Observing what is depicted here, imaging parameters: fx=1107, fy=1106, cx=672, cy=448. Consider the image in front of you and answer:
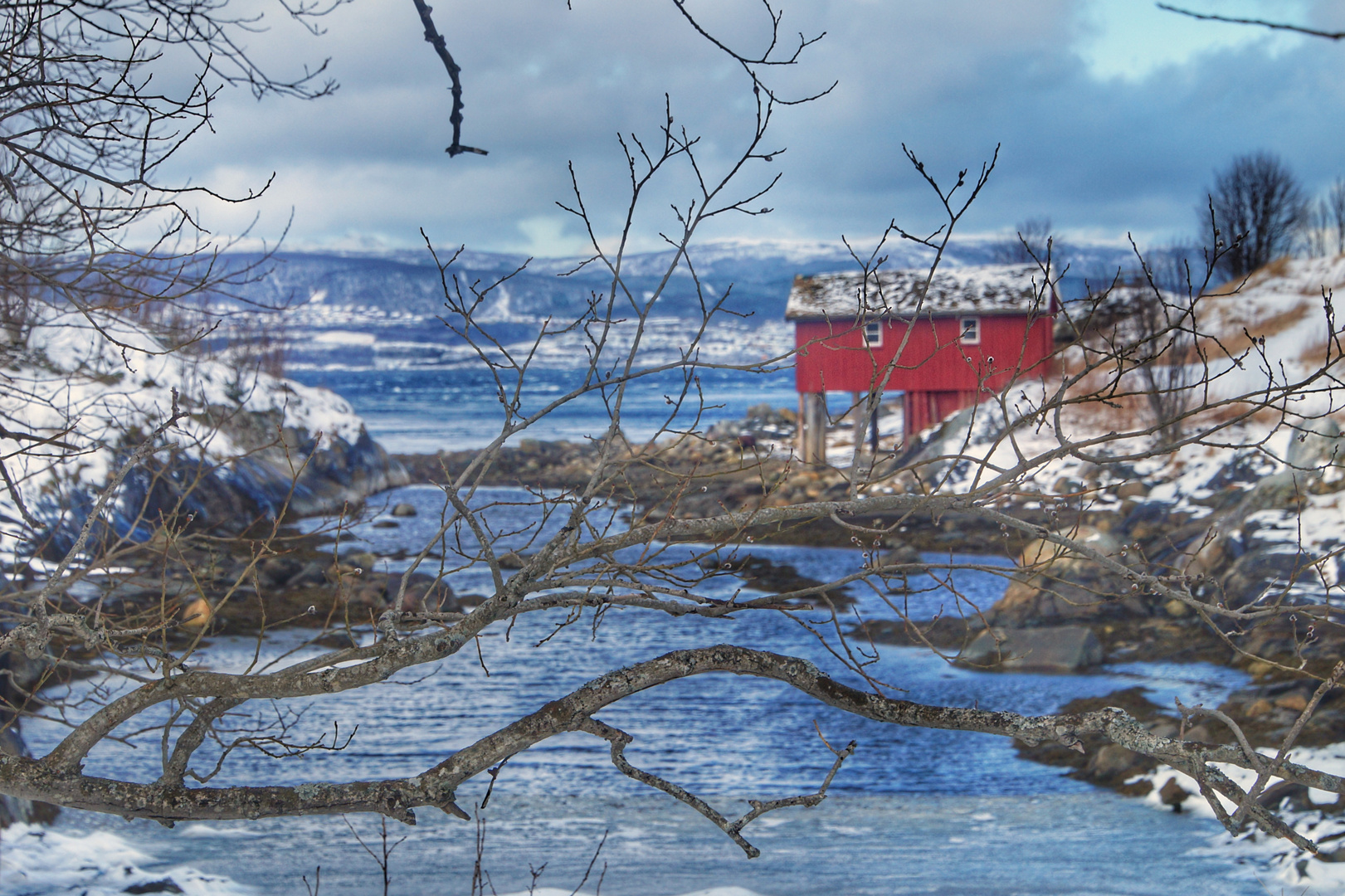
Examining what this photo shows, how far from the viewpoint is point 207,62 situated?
4.28m

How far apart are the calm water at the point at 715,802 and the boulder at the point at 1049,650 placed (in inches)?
12.3

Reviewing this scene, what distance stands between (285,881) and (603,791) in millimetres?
2751

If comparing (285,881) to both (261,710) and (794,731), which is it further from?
(794,731)

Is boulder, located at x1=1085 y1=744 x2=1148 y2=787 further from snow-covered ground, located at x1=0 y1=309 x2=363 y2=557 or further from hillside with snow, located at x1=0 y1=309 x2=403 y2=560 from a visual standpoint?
snow-covered ground, located at x1=0 y1=309 x2=363 y2=557

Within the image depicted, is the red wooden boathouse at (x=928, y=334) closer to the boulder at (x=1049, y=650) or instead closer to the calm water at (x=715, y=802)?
the boulder at (x=1049, y=650)

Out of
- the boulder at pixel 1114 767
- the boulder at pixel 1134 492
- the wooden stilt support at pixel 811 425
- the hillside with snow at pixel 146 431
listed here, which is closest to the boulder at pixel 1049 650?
the boulder at pixel 1114 767

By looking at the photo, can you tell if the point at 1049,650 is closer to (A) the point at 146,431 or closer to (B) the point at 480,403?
(A) the point at 146,431

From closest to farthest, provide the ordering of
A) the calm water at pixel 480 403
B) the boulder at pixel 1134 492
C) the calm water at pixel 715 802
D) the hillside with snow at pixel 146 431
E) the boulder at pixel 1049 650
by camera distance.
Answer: the hillside with snow at pixel 146 431 < the calm water at pixel 715 802 < the boulder at pixel 1049 650 < the boulder at pixel 1134 492 < the calm water at pixel 480 403

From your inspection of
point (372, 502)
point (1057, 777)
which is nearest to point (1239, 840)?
point (1057, 777)

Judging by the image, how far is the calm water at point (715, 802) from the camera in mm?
7598

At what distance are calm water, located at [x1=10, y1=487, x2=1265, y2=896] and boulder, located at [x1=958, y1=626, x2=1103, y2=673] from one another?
313mm

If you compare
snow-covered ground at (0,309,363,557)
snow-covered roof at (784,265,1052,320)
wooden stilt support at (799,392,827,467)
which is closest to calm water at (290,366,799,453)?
wooden stilt support at (799,392,827,467)

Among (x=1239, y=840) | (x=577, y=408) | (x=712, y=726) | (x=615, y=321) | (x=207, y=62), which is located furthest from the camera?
(x=577, y=408)

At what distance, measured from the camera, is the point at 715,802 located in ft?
29.1
